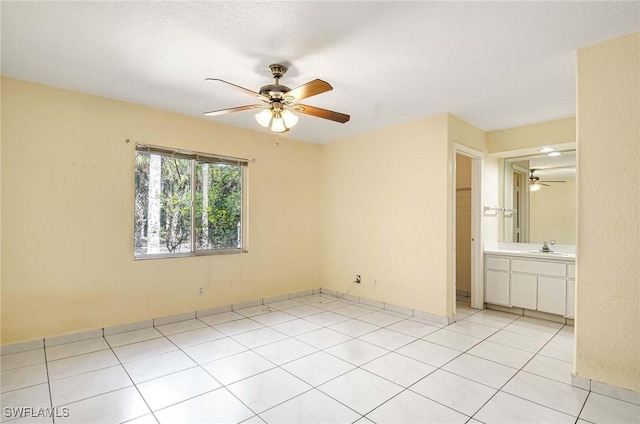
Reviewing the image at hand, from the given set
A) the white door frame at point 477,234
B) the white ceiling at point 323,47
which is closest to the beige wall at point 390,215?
the white ceiling at point 323,47

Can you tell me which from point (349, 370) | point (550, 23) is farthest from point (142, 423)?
point (550, 23)

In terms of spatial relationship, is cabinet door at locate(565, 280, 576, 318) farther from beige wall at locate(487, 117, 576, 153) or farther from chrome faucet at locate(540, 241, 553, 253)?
beige wall at locate(487, 117, 576, 153)

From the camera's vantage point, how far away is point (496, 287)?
14.7 feet

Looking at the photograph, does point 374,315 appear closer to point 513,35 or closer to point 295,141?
point 295,141

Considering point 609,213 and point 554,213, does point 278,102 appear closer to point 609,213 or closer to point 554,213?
point 609,213

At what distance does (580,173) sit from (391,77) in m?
1.70

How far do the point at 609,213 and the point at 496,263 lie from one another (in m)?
2.32

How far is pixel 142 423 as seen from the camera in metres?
1.99

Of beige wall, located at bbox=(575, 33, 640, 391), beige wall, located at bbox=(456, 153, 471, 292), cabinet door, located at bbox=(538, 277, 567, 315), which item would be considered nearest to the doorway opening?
beige wall, located at bbox=(456, 153, 471, 292)

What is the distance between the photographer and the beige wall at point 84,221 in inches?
119

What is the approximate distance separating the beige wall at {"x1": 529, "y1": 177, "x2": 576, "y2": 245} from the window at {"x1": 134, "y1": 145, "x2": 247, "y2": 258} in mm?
4183

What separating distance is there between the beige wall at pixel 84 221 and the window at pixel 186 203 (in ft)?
0.47

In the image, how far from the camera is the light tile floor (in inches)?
83.0

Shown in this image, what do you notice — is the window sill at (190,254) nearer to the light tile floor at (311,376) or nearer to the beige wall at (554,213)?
the light tile floor at (311,376)
